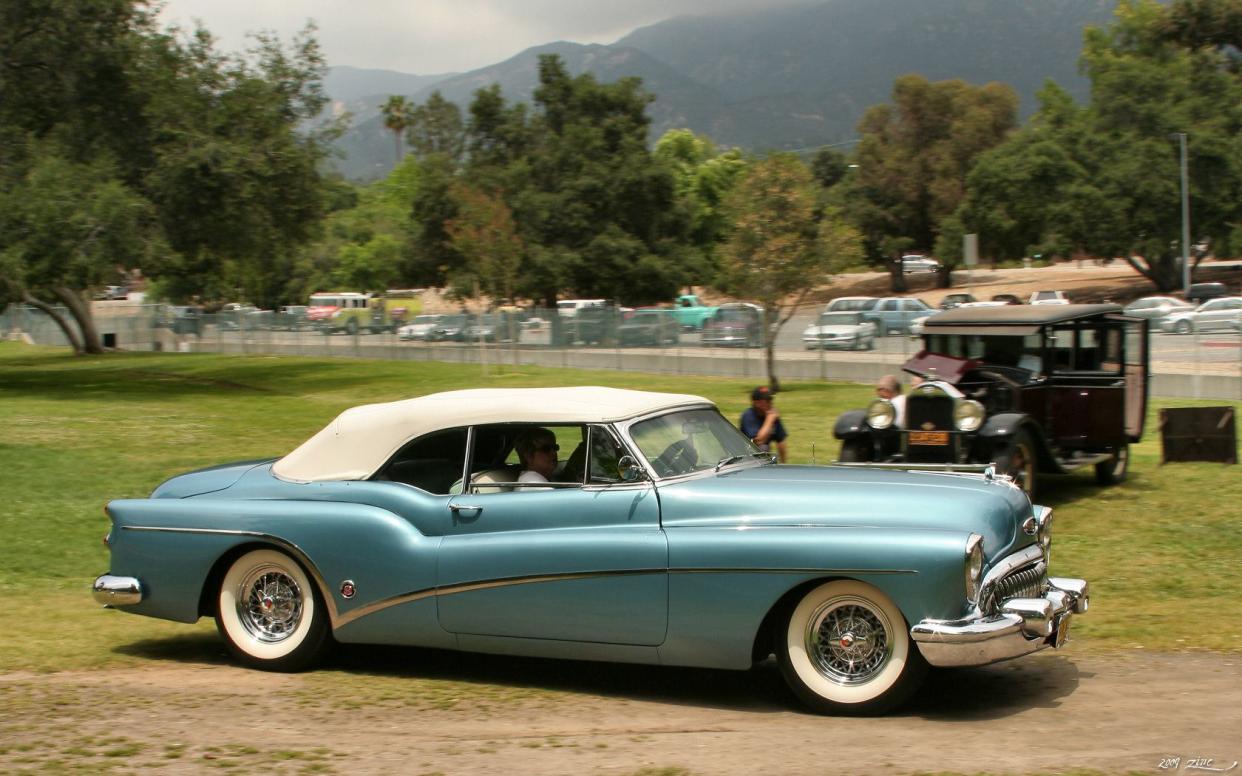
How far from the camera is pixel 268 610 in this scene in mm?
7336

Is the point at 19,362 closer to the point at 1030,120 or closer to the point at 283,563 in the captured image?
the point at 283,563

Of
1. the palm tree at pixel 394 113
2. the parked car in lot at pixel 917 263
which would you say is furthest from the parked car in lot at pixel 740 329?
the palm tree at pixel 394 113

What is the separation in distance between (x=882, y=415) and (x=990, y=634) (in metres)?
6.49

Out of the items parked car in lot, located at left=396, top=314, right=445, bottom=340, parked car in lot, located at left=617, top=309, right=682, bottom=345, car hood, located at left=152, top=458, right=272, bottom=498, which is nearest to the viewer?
car hood, located at left=152, top=458, right=272, bottom=498

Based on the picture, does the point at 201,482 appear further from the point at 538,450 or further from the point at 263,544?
the point at 538,450

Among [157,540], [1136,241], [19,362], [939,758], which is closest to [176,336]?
[19,362]

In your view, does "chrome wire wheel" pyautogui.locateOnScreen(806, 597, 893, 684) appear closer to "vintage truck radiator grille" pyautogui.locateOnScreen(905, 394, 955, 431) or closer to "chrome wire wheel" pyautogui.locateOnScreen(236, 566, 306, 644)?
"chrome wire wheel" pyautogui.locateOnScreen(236, 566, 306, 644)

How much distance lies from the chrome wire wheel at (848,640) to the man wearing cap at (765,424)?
201 inches

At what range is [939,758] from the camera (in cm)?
538

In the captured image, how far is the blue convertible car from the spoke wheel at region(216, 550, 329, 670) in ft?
0.04

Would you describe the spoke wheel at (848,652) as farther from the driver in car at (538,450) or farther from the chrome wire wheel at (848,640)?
the driver in car at (538,450)

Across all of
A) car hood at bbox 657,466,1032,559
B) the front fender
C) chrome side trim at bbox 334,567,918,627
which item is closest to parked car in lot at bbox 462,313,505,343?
chrome side trim at bbox 334,567,918,627

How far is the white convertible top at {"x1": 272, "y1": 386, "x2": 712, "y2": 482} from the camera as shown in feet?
23.4

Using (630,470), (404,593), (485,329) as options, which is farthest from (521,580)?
(485,329)
